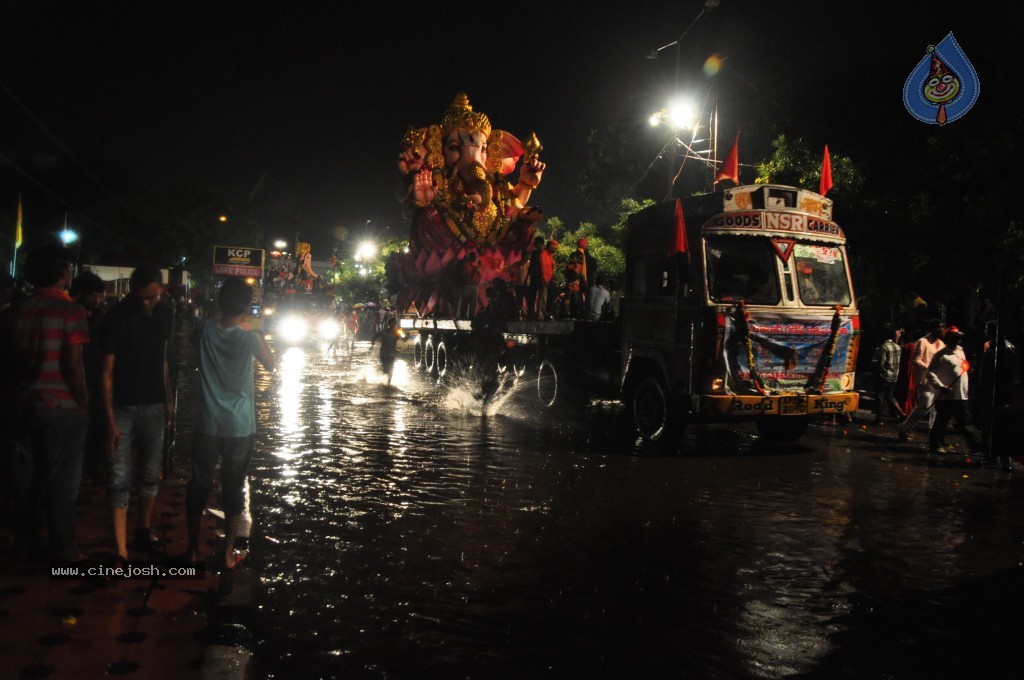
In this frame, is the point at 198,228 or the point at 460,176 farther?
the point at 198,228

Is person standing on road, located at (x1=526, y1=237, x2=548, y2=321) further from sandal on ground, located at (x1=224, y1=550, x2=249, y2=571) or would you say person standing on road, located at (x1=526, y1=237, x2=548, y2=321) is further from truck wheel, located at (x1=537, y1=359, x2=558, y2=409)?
sandal on ground, located at (x1=224, y1=550, x2=249, y2=571)

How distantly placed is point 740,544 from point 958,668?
2552mm

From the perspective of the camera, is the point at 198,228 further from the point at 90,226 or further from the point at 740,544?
the point at 740,544

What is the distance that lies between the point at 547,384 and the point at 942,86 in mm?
10007

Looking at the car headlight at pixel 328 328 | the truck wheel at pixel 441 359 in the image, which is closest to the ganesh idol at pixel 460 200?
the truck wheel at pixel 441 359

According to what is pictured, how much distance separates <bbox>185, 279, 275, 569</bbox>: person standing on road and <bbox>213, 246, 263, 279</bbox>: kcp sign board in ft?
234

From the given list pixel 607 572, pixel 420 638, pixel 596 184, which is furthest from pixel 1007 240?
pixel 596 184

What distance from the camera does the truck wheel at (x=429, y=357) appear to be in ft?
74.8

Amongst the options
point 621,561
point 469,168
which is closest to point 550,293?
point 469,168

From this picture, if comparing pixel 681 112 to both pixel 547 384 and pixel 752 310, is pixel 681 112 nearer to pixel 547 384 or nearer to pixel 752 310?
pixel 547 384

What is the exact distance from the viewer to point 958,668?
15.2 ft

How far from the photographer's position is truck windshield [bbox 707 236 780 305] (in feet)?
37.5

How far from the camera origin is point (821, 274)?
11906mm

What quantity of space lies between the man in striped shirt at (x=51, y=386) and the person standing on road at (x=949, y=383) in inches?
419
